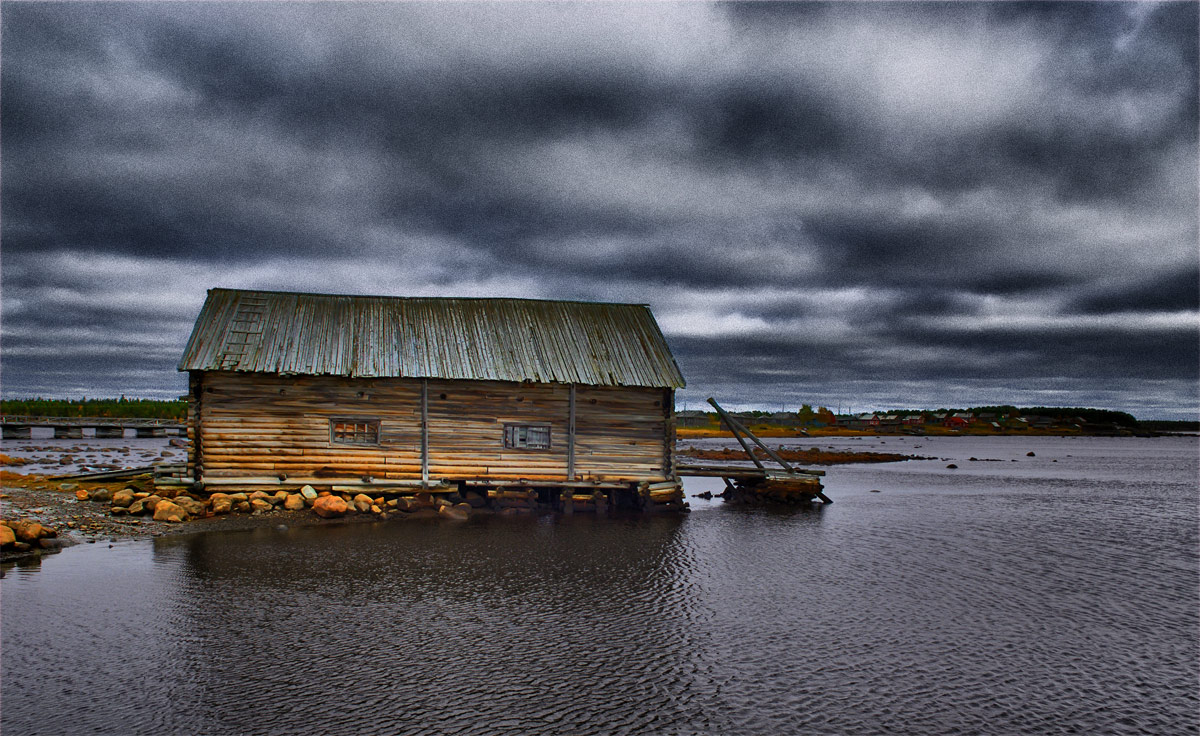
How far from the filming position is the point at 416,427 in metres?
28.7

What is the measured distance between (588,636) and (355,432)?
59.1 ft

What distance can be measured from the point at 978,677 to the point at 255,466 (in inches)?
982

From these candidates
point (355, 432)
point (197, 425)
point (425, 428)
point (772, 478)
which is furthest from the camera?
point (772, 478)

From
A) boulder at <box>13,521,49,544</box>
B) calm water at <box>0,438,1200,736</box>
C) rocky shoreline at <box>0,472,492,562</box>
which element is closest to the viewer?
calm water at <box>0,438,1200,736</box>

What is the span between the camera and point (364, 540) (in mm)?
21969

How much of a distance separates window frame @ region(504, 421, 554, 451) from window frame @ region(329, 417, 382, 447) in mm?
5198

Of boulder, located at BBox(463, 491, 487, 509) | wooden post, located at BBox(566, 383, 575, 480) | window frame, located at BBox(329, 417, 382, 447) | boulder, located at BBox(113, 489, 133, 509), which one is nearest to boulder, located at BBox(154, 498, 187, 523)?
boulder, located at BBox(113, 489, 133, 509)

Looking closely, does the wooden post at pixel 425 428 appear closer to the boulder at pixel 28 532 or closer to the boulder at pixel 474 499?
the boulder at pixel 474 499

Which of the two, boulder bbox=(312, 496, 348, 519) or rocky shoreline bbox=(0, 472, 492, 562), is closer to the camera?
rocky shoreline bbox=(0, 472, 492, 562)

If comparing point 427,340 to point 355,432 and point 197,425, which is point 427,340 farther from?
point 197,425

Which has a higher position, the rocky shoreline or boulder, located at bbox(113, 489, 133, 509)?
boulder, located at bbox(113, 489, 133, 509)

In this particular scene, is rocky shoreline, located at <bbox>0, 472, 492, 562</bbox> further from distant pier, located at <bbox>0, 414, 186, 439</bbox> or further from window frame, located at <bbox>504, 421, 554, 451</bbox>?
distant pier, located at <bbox>0, 414, 186, 439</bbox>

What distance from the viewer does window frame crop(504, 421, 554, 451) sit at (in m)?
29.5

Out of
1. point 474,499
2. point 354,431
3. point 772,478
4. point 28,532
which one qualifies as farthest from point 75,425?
point 772,478
